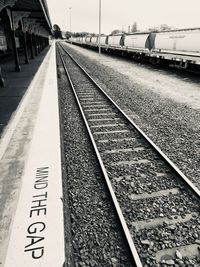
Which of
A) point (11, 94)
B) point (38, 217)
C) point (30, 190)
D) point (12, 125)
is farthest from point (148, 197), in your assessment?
point (11, 94)

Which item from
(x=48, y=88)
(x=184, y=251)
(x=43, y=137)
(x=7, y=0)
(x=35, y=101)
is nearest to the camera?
(x=184, y=251)

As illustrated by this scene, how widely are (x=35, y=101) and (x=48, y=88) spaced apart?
123 inches

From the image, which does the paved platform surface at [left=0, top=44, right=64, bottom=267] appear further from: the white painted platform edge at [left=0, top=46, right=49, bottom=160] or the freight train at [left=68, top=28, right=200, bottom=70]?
the freight train at [left=68, top=28, right=200, bottom=70]

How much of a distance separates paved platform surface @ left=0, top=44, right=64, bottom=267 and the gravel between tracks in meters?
0.25

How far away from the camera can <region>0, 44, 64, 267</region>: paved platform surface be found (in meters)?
3.61

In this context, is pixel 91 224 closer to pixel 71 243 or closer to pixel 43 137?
pixel 71 243

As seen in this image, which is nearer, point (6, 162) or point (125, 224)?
point (125, 224)

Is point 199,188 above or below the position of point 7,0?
below

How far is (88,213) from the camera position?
177 inches

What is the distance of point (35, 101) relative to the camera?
12.0 meters

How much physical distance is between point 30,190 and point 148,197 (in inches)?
94.7

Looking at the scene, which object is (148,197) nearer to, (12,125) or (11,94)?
(12,125)

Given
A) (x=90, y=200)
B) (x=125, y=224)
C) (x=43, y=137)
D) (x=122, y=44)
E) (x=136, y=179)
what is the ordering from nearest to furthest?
(x=125, y=224) → (x=90, y=200) → (x=136, y=179) → (x=43, y=137) → (x=122, y=44)

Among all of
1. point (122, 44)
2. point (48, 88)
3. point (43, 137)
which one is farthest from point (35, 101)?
point (122, 44)
